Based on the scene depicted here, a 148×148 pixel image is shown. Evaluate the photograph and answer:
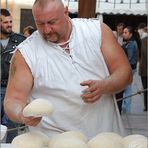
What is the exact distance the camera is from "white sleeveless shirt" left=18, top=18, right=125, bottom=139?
1.92m

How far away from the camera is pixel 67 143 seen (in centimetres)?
145

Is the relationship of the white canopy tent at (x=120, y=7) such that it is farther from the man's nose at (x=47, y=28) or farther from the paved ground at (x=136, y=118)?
the man's nose at (x=47, y=28)

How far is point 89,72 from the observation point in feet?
6.46

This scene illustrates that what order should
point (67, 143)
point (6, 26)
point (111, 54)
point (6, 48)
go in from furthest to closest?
point (6, 26), point (6, 48), point (111, 54), point (67, 143)

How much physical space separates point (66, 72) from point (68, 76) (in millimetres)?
19

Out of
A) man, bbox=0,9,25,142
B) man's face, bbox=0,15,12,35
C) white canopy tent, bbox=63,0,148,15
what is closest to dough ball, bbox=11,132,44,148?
man, bbox=0,9,25,142

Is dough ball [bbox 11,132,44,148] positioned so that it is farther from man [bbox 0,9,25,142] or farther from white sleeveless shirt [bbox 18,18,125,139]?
man [bbox 0,9,25,142]

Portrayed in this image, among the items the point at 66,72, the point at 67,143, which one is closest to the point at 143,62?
the point at 66,72

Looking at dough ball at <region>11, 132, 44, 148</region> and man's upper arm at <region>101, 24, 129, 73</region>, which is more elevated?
man's upper arm at <region>101, 24, 129, 73</region>

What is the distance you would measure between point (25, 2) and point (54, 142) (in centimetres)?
847

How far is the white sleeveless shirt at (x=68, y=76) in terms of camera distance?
192 centimetres

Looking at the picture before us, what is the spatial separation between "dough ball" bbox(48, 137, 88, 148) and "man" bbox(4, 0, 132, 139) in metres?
0.39

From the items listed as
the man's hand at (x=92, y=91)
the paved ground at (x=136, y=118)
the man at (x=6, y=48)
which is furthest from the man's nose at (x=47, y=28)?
the paved ground at (x=136, y=118)

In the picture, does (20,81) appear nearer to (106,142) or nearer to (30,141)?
(30,141)
